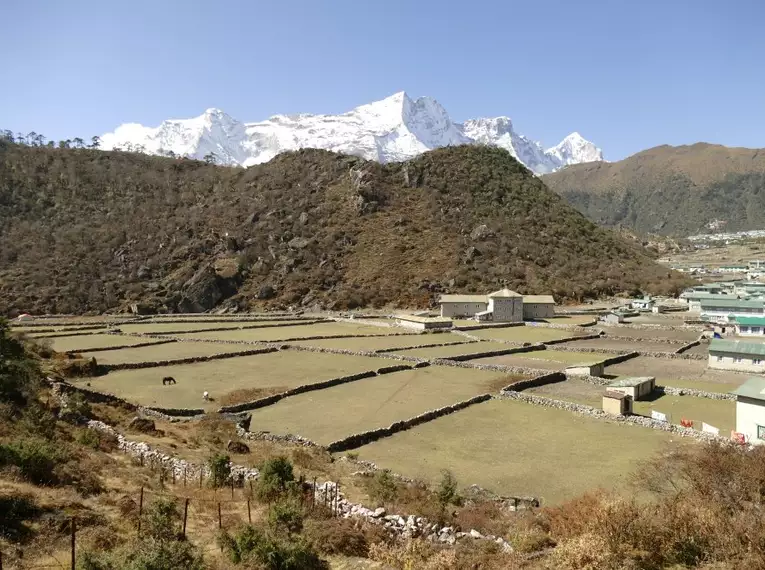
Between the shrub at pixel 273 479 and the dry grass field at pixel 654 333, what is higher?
the shrub at pixel 273 479

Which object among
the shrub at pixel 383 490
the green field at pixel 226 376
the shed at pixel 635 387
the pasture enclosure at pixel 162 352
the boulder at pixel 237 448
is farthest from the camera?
the pasture enclosure at pixel 162 352

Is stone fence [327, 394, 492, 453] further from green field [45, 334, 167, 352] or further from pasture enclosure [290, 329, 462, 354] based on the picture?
green field [45, 334, 167, 352]

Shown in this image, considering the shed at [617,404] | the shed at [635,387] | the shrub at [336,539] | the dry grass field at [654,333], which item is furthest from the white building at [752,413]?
the dry grass field at [654,333]

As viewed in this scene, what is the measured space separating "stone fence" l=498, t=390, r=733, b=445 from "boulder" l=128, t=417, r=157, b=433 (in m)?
18.9

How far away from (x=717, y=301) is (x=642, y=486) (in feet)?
182

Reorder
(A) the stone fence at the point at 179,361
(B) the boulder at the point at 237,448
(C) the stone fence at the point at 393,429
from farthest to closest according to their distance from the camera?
(A) the stone fence at the point at 179,361 → (C) the stone fence at the point at 393,429 → (B) the boulder at the point at 237,448

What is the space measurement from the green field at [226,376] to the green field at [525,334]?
17707mm

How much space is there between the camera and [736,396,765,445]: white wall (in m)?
23.2

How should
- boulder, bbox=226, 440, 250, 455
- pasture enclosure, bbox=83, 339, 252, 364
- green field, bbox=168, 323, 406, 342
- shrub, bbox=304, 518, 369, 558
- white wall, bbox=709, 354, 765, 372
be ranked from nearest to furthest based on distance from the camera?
shrub, bbox=304, 518, 369, 558 → boulder, bbox=226, 440, 250, 455 → white wall, bbox=709, 354, 765, 372 → pasture enclosure, bbox=83, 339, 252, 364 → green field, bbox=168, 323, 406, 342

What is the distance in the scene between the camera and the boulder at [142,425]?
75.9ft

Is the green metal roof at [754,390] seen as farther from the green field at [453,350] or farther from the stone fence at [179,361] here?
the stone fence at [179,361]

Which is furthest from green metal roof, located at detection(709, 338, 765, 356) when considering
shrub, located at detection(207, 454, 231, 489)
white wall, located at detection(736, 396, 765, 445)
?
shrub, located at detection(207, 454, 231, 489)

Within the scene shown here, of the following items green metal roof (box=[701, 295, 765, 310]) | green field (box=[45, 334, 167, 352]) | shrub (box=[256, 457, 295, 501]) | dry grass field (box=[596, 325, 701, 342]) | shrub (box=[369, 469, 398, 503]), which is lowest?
dry grass field (box=[596, 325, 701, 342])

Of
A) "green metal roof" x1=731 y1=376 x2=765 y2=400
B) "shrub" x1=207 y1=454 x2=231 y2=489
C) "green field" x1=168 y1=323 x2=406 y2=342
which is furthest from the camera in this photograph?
"green field" x1=168 y1=323 x2=406 y2=342
